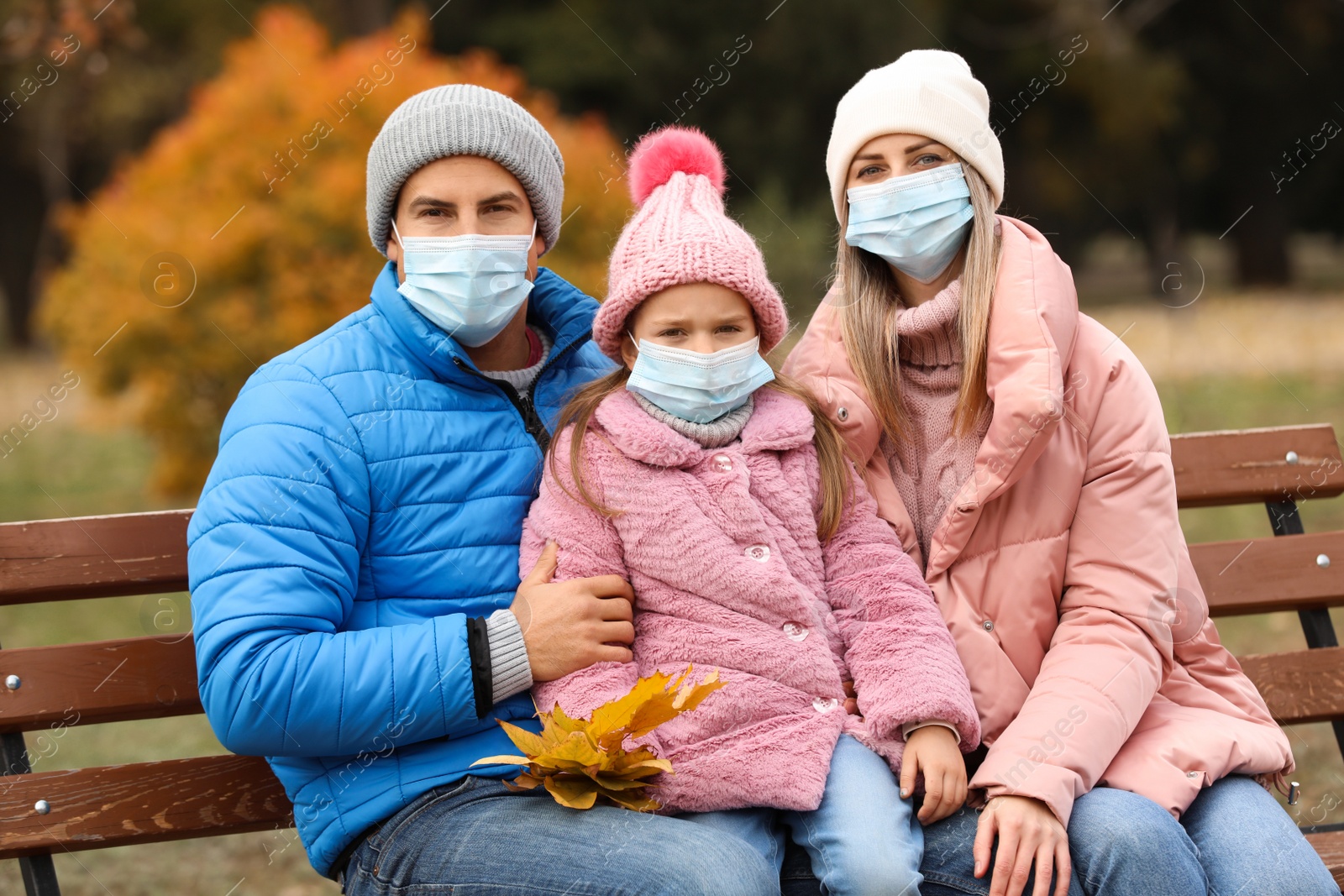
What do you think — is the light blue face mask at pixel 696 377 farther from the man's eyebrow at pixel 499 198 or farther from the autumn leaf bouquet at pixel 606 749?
the autumn leaf bouquet at pixel 606 749

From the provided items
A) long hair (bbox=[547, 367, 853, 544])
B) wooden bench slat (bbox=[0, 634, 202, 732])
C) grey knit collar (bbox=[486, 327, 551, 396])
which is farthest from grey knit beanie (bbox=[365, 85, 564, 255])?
wooden bench slat (bbox=[0, 634, 202, 732])

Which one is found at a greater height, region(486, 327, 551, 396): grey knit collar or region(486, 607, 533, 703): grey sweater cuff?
region(486, 327, 551, 396): grey knit collar

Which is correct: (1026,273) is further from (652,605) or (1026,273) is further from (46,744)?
(46,744)

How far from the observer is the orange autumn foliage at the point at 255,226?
833 centimetres

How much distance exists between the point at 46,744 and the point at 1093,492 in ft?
14.0

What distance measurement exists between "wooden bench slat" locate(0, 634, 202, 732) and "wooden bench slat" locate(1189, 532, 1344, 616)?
8.67 ft

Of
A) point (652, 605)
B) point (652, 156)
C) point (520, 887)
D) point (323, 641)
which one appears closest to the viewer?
point (520, 887)

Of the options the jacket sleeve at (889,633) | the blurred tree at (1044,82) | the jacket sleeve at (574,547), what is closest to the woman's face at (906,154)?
the jacket sleeve at (889,633)

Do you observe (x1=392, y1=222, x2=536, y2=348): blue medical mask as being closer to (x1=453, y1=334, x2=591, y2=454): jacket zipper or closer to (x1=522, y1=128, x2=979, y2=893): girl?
(x1=453, y1=334, x2=591, y2=454): jacket zipper

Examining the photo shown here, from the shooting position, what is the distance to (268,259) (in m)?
8.60

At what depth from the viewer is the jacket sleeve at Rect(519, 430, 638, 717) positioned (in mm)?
2494

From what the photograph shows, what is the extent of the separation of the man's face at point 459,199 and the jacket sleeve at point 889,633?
1.04m

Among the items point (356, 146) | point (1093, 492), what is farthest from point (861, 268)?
point (356, 146)

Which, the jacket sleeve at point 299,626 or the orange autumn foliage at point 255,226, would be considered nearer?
the jacket sleeve at point 299,626
